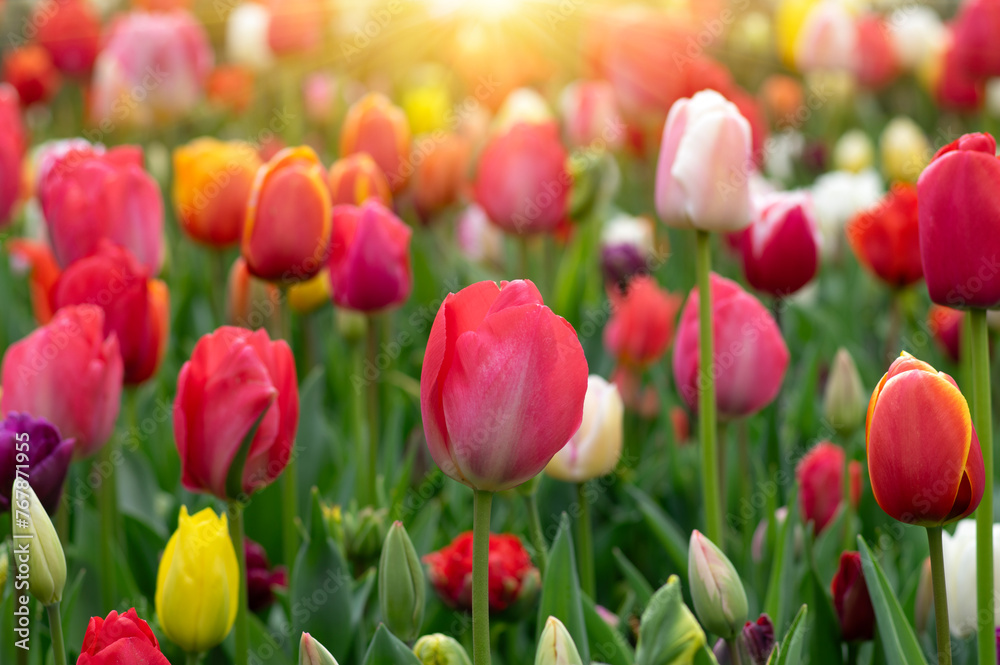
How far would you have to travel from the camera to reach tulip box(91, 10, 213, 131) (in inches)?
129

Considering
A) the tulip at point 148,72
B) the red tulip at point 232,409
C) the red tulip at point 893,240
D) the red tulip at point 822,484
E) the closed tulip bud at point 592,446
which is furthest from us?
the tulip at point 148,72

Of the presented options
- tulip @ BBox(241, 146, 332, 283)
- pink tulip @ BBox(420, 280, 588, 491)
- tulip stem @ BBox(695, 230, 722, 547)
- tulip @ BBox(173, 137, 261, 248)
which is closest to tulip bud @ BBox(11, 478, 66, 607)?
pink tulip @ BBox(420, 280, 588, 491)

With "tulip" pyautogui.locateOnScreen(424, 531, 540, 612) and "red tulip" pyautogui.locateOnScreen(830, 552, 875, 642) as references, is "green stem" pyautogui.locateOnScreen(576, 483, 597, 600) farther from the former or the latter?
"red tulip" pyautogui.locateOnScreen(830, 552, 875, 642)

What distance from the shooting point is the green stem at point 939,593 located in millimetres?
913

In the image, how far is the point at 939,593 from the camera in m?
0.92

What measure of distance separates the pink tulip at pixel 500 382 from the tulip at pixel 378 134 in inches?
55.8

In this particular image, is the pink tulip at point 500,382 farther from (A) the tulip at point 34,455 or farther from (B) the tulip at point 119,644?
(A) the tulip at point 34,455

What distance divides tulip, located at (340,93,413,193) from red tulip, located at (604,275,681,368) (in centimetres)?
65

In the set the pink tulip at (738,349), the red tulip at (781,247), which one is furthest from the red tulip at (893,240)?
the pink tulip at (738,349)

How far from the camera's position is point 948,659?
94 cm

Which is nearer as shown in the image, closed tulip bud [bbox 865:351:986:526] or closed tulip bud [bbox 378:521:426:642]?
closed tulip bud [bbox 865:351:986:526]

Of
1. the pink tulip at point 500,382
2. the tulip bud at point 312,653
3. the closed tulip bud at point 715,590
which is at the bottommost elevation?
the closed tulip bud at point 715,590

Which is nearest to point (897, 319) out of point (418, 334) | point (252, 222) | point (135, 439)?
point (418, 334)

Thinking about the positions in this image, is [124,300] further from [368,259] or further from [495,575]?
[495,575]
